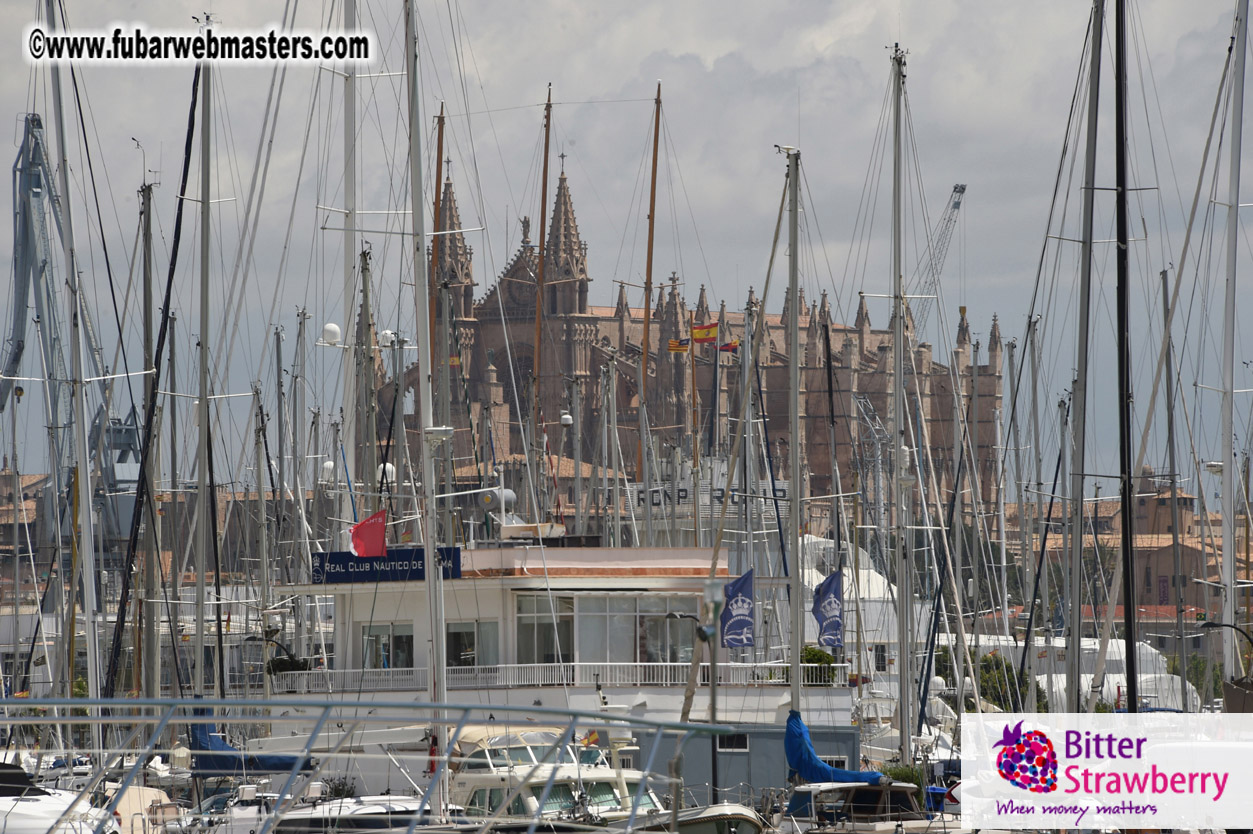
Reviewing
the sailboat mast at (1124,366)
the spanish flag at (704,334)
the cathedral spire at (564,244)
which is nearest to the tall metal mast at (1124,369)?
the sailboat mast at (1124,366)

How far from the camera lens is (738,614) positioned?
90.5 feet

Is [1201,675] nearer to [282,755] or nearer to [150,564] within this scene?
[150,564]

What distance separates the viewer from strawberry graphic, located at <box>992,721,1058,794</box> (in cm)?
1959

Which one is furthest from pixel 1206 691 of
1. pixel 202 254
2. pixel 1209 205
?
pixel 202 254

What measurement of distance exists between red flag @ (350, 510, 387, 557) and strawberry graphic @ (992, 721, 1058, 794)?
996 cm

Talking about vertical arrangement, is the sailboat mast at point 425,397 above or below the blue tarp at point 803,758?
above

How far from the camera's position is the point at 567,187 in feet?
545

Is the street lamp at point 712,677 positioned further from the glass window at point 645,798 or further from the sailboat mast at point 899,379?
the sailboat mast at point 899,379

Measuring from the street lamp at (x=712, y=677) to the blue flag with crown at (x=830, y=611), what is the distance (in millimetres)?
5347

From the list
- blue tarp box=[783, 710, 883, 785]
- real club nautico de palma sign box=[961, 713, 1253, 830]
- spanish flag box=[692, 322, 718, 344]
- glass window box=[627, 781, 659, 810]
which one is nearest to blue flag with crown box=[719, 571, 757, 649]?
blue tarp box=[783, 710, 883, 785]

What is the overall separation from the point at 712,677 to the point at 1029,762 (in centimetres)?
604

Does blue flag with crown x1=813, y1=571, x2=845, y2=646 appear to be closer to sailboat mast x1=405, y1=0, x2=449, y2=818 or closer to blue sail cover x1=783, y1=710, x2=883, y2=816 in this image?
blue sail cover x1=783, y1=710, x2=883, y2=816

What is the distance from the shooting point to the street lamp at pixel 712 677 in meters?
14.6

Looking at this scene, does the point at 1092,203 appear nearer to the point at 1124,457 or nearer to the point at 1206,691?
the point at 1124,457
